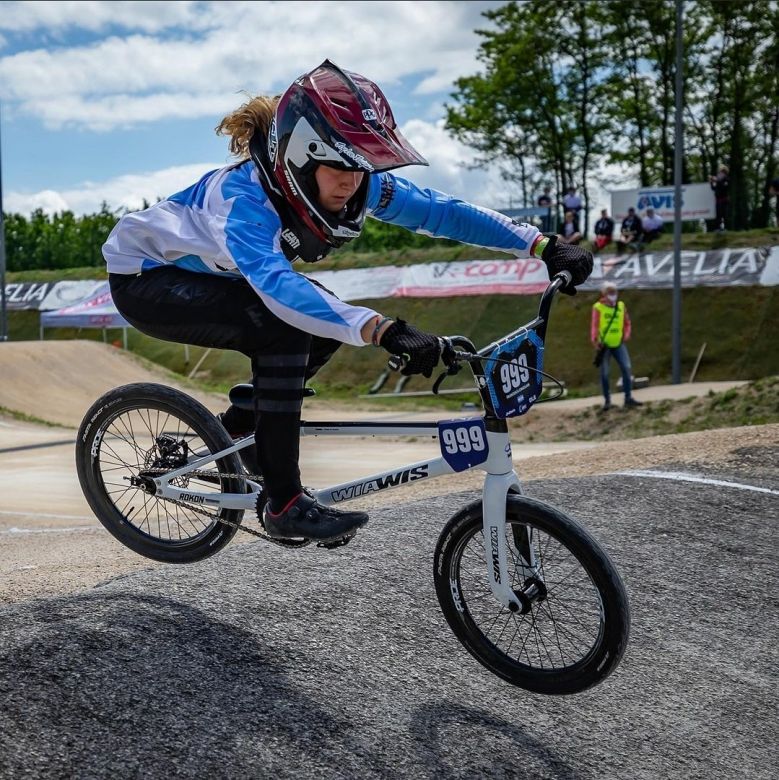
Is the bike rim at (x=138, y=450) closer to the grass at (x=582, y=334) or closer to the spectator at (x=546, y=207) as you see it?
the grass at (x=582, y=334)

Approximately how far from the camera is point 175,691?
3.32 metres

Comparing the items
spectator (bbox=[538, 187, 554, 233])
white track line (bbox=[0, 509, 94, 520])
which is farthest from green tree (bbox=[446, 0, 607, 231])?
white track line (bbox=[0, 509, 94, 520])

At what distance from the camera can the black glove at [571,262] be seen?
3842mm

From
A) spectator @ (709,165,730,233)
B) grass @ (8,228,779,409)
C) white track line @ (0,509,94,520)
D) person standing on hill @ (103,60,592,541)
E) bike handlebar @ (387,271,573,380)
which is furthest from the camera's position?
spectator @ (709,165,730,233)

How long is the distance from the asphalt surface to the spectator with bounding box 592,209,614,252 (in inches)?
868

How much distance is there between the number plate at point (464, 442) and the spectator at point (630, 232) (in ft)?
76.4

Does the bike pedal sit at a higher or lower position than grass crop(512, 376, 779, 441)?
higher

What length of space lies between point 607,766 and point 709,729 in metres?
0.58

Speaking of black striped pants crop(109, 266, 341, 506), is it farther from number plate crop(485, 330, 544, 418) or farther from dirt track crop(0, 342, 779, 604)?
dirt track crop(0, 342, 779, 604)

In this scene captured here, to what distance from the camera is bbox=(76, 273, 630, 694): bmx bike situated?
343 centimetres

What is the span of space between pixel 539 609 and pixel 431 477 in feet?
2.15

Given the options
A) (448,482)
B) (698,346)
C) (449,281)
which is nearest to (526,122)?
(449,281)

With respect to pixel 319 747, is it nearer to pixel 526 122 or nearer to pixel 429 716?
pixel 429 716

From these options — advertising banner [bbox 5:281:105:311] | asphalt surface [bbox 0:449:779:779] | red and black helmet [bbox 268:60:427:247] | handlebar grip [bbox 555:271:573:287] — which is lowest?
asphalt surface [bbox 0:449:779:779]
